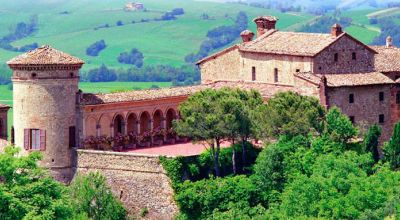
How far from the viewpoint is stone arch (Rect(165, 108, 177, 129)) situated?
7225cm

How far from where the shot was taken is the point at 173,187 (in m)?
64.0

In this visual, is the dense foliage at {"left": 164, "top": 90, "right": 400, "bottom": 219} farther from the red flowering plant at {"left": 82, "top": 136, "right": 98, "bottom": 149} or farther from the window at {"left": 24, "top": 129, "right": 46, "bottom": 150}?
the window at {"left": 24, "top": 129, "right": 46, "bottom": 150}

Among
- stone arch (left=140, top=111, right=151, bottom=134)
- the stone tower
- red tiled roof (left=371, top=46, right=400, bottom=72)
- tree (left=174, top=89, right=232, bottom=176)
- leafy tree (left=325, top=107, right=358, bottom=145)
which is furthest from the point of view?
red tiled roof (left=371, top=46, right=400, bottom=72)

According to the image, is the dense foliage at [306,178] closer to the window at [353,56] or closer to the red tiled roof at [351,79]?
the red tiled roof at [351,79]

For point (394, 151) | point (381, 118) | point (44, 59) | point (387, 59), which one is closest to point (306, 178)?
point (394, 151)

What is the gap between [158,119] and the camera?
72188mm

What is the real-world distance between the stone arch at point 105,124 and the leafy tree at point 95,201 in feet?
13.9

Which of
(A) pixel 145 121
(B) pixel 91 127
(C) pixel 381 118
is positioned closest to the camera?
(B) pixel 91 127

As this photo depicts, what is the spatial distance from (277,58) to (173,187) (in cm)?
1194

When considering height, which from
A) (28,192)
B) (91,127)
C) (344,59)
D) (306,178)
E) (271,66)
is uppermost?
(344,59)

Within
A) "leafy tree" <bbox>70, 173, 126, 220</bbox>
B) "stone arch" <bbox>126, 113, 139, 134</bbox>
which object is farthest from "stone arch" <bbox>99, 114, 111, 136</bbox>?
"leafy tree" <bbox>70, 173, 126, 220</bbox>

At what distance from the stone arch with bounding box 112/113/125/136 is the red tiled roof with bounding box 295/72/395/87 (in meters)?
8.84

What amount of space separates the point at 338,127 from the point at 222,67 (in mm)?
12280

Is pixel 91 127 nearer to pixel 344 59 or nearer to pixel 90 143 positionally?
pixel 90 143
